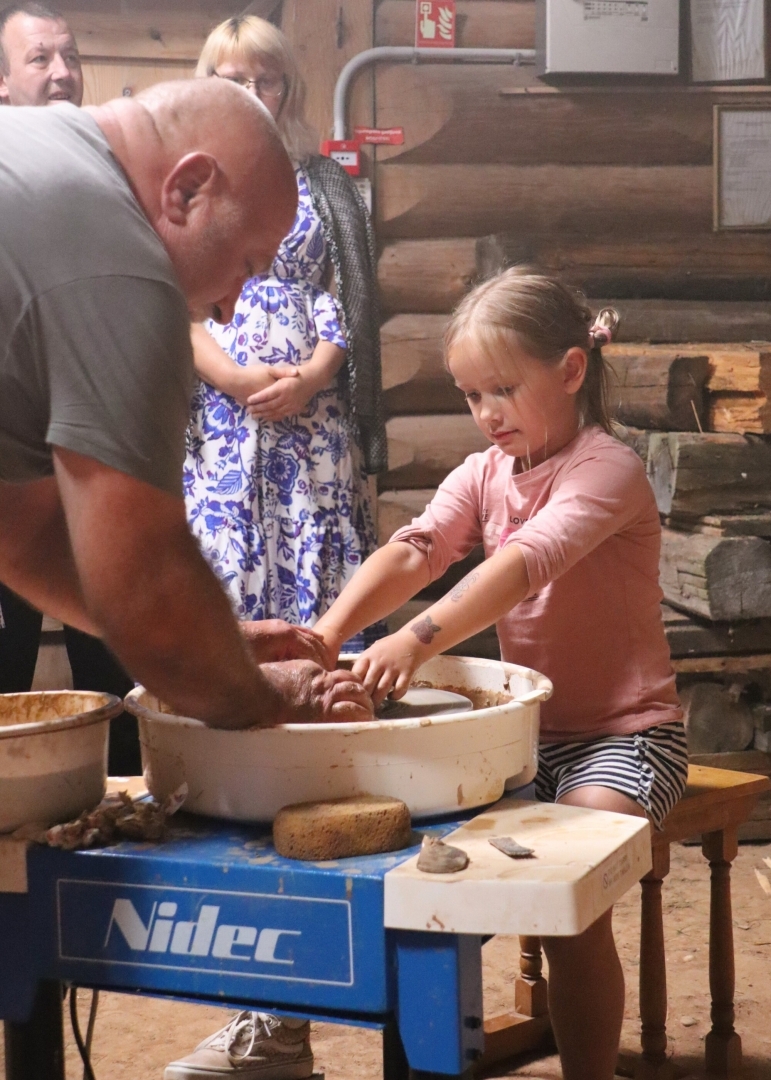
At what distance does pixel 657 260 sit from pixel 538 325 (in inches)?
84.4

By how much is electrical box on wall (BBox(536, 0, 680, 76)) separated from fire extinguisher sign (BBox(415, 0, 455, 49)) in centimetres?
28

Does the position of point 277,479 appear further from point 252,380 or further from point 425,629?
point 425,629

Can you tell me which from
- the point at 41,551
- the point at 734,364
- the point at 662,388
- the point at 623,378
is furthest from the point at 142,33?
the point at 41,551

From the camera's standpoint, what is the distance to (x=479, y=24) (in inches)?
150

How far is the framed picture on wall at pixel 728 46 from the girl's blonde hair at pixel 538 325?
219 cm

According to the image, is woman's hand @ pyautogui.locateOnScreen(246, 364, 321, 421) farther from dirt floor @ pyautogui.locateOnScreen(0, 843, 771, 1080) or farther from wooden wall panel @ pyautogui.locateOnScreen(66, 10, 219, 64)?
wooden wall panel @ pyautogui.locateOnScreen(66, 10, 219, 64)

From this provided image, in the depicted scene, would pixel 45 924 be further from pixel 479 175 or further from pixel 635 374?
pixel 479 175

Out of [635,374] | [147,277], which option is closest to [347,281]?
[635,374]

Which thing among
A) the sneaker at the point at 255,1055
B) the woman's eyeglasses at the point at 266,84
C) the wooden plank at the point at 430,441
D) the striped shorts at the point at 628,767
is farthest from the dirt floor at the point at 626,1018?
the woman's eyeglasses at the point at 266,84

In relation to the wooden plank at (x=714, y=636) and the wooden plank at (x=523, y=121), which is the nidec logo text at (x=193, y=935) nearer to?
the wooden plank at (x=714, y=636)

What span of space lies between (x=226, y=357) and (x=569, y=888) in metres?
2.07

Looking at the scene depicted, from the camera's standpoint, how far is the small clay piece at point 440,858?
1094 mm

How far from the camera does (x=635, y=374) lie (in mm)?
3346

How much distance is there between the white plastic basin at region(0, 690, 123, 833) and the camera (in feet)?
4.01
